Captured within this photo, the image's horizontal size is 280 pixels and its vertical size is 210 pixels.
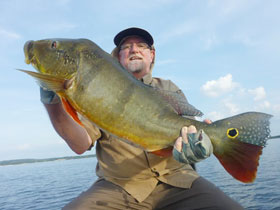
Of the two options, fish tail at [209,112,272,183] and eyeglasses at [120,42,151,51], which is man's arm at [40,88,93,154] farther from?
eyeglasses at [120,42,151,51]

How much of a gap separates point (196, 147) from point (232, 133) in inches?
21.0

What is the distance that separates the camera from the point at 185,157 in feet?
10.1

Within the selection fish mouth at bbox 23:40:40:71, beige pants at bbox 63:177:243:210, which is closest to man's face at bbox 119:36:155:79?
beige pants at bbox 63:177:243:210

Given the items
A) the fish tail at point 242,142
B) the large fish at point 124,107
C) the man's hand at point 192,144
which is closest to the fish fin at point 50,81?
the large fish at point 124,107

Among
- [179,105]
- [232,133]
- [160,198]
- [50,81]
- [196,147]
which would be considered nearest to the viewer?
[50,81]

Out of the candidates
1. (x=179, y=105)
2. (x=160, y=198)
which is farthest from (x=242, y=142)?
(x=160, y=198)

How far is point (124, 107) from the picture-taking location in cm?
284

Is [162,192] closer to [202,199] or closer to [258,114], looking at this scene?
[202,199]

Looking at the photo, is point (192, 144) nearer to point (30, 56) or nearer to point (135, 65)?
point (30, 56)

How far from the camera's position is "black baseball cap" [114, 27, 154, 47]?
18.7 feet

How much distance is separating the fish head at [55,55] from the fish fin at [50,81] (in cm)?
11

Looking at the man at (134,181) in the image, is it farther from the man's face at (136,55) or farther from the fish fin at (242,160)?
the man's face at (136,55)

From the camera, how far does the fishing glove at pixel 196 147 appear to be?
292 centimetres

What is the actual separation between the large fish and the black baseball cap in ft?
8.99
